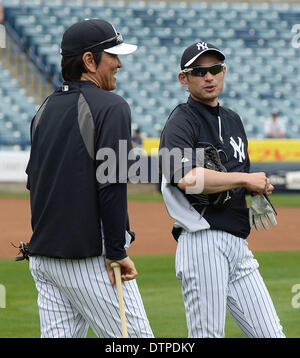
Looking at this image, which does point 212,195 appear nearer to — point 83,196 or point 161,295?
point 83,196

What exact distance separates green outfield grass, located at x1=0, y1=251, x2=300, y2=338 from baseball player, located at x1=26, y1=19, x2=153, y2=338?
2695mm

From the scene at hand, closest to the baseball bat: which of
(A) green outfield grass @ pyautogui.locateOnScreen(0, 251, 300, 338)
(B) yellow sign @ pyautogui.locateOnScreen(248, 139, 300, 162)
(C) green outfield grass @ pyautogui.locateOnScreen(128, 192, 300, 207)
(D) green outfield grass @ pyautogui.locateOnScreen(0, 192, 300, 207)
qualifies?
(A) green outfield grass @ pyautogui.locateOnScreen(0, 251, 300, 338)

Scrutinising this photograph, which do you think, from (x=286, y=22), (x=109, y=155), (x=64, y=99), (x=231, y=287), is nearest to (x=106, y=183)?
(x=109, y=155)

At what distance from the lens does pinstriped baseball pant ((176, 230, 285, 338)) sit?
3.76m

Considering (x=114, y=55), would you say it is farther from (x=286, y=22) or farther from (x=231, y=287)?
(x=286, y=22)

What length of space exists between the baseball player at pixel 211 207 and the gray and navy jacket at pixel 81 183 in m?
0.58

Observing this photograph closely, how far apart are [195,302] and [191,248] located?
0.86 ft

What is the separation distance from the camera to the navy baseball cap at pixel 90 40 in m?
3.38

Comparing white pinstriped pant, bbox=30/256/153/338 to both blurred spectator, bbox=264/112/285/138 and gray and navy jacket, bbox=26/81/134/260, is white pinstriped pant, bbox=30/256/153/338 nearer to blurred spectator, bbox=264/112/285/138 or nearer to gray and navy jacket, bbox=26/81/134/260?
gray and navy jacket, bbox=26/81/134/260

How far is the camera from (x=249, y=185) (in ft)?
12.3

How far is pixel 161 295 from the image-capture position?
7.79 m

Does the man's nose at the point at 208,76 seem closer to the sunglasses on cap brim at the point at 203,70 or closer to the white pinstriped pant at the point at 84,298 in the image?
the sunglasses on cap brim at the point at 203,70

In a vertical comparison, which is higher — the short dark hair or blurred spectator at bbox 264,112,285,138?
the short dark hair

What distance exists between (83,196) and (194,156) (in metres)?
0.73
